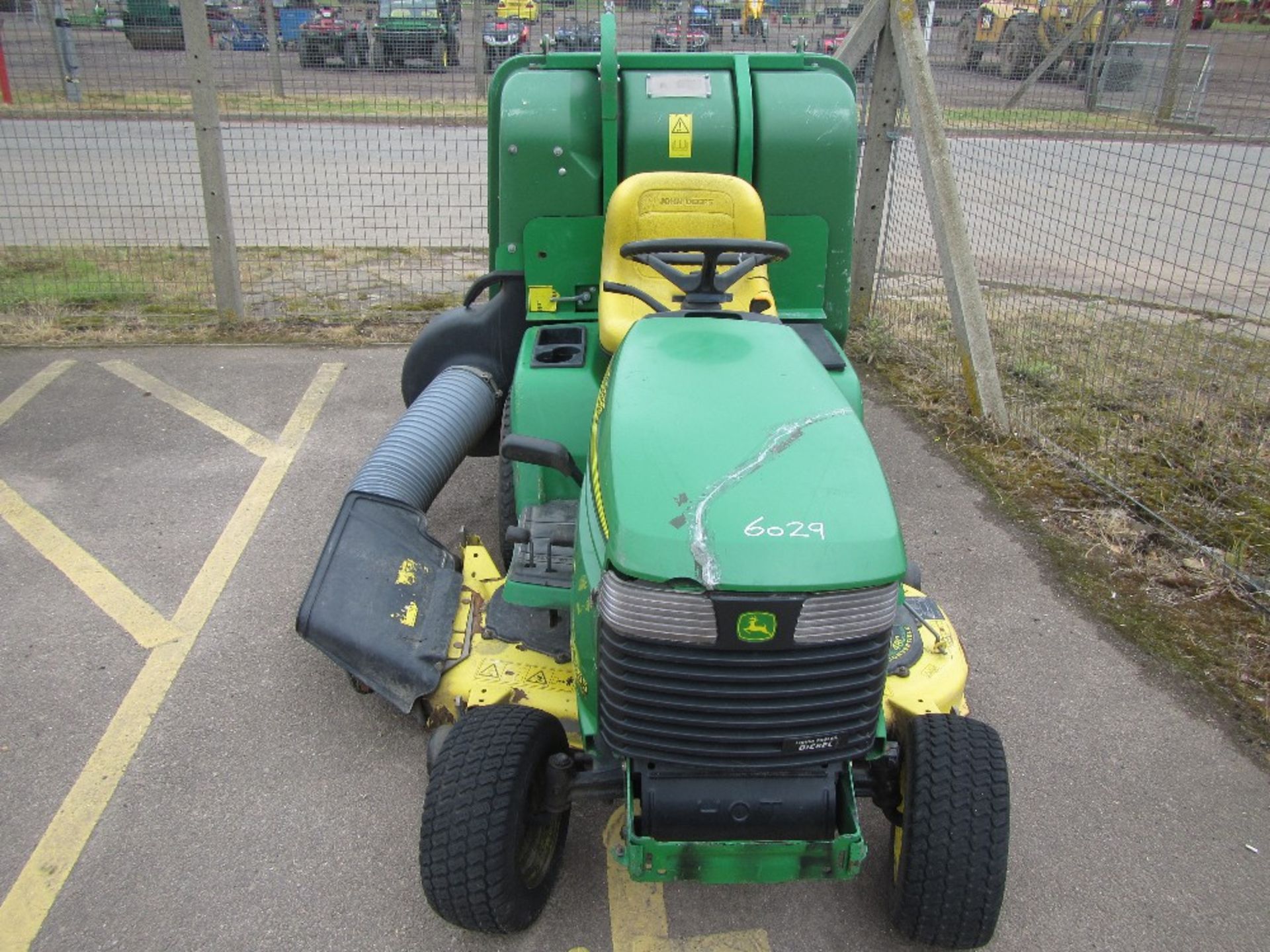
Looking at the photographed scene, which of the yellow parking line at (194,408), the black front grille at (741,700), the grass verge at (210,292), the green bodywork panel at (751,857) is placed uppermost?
the black front grille at (741,700)

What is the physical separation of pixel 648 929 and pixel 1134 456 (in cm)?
351

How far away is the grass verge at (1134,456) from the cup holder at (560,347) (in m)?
2.11

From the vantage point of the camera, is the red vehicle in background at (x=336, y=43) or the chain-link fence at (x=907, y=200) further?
the red vehicle in background at (x=336, y=43)

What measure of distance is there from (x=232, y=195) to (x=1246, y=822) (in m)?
10.1

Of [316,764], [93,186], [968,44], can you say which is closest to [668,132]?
[316,764]

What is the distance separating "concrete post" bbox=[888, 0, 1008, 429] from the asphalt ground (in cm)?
74

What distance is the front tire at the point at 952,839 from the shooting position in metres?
2.29

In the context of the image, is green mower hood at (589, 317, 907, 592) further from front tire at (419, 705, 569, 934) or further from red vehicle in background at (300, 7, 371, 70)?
red vehicle in background at (300, 7, 371, 70)

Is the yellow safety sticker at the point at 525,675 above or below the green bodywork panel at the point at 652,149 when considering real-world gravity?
below

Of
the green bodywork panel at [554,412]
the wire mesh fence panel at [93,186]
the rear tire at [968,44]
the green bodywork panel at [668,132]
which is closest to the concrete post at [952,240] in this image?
the rear tire at [968,44]

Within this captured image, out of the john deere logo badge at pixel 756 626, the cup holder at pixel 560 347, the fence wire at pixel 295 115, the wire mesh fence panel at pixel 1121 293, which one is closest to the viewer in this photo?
the john deere logo badge at pixel 756 626

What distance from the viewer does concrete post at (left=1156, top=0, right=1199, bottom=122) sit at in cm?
513

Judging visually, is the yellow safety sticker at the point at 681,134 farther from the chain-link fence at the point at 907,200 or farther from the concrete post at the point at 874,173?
the concrete post at the point at 874,173

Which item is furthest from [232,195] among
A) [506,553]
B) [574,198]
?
[506,553]
